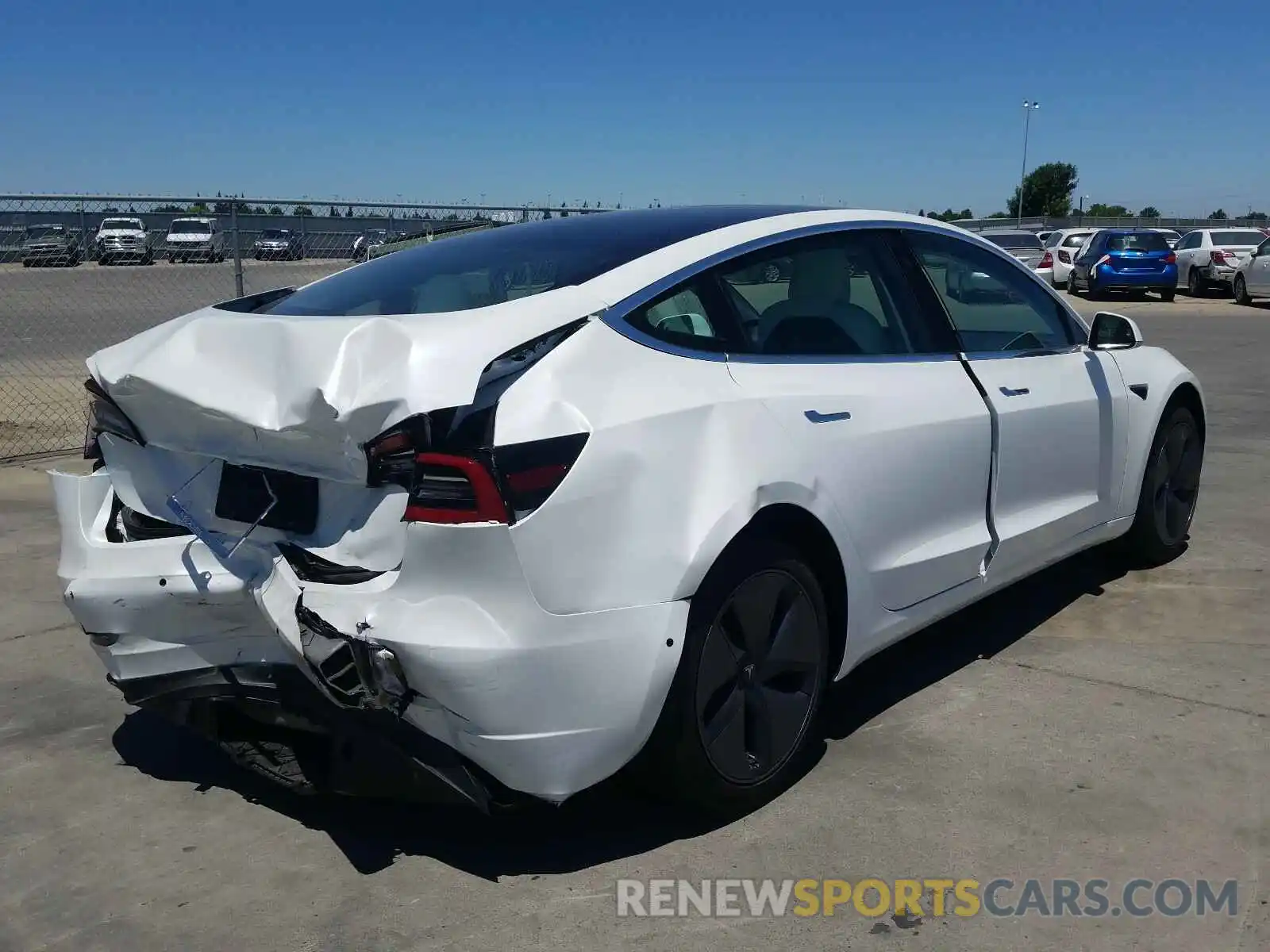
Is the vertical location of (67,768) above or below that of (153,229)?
below

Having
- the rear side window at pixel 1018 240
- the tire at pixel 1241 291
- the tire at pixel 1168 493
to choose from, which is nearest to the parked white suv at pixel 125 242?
the tire at pixel 1168 493

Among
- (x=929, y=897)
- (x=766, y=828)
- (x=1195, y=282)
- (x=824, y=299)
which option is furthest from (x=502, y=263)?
(x=1195, y=282)

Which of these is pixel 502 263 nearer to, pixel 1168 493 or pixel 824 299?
pixel 824 299

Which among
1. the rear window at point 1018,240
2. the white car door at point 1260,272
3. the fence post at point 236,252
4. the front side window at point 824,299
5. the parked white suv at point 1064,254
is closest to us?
the front side window at point 824,299

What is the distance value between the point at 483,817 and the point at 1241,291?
24804 millimetres

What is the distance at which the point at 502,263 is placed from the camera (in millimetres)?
3775

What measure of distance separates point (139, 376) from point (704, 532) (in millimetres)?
1500

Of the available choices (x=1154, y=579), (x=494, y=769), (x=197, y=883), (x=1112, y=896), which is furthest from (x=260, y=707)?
(x=1154, y=579)

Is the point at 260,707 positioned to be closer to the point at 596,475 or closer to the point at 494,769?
the point at 494,769

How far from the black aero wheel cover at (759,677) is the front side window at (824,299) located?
72cm

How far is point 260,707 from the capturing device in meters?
3.11

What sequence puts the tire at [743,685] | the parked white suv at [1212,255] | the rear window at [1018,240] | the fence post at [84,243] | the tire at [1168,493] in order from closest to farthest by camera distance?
the tire at [743,685], the tire at [1168,493], the fence post at [84,243], the parked white suv at [1212,255], the rear window at [1018,240]

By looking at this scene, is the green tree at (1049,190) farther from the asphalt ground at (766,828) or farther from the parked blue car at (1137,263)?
the asphalt ground at (766,828)

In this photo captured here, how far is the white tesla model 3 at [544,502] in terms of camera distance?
109 inches
